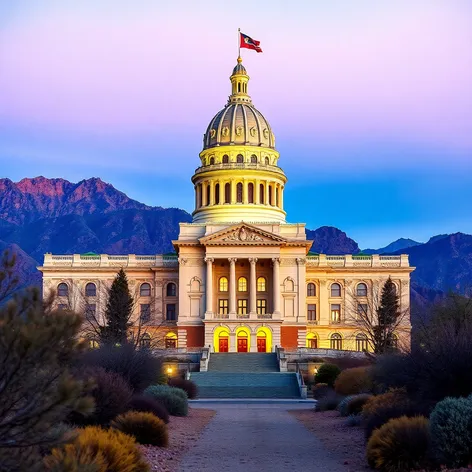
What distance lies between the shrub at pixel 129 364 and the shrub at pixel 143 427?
867 centimetres

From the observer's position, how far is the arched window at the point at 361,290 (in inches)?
3621

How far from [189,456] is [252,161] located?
7807 cm

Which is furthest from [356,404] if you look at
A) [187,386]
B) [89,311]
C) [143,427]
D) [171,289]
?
[171,289]

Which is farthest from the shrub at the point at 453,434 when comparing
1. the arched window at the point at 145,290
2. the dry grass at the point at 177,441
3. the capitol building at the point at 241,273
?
the arched window at the point at 145,290

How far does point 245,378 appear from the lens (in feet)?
204

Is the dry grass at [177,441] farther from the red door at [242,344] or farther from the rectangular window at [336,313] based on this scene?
the rectangular window at [336,313]

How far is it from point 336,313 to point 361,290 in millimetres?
3943

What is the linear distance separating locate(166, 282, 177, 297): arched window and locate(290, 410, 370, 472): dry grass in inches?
2122

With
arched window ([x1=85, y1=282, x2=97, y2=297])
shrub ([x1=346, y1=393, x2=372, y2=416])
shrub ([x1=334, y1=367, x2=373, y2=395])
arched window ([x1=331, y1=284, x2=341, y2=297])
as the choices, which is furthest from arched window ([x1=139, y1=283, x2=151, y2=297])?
shrub ([x1=346, y1=393, x2=372, y2=416])

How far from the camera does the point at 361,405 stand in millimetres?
32594

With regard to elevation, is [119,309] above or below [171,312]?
below

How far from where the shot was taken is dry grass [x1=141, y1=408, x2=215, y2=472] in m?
19.4

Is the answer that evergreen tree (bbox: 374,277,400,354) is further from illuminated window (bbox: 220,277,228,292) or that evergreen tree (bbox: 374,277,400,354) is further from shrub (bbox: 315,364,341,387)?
illuminated window (bbox: 220,277,228,292)

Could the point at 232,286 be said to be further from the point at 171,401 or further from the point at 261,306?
the point at 171,401
